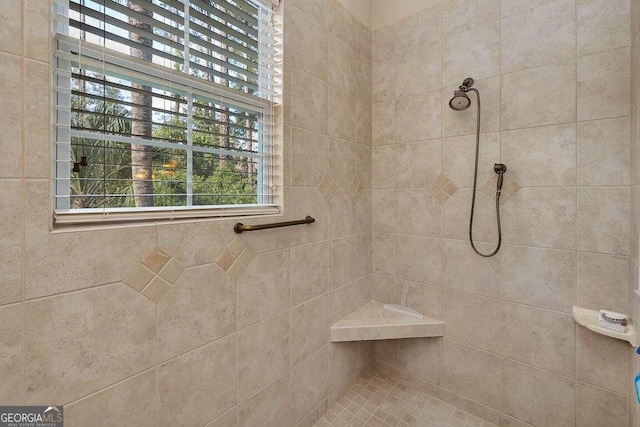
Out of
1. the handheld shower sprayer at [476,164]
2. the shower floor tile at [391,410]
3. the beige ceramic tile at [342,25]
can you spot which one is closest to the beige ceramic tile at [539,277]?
the handheld shower sprayer at [476,164]

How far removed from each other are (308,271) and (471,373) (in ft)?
3.72

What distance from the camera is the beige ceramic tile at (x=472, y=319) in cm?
160

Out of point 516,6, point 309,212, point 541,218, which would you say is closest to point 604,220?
point 541,218

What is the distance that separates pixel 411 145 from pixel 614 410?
1626 millimetres

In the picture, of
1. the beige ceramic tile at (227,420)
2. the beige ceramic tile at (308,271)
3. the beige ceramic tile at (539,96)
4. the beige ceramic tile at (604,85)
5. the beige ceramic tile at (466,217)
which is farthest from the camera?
the beige ceramic tile at (466,217)

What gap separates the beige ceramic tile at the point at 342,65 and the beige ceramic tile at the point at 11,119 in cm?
131

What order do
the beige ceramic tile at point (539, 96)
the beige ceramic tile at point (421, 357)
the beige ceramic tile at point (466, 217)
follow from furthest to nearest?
the beige ceramic tile at point (421, 357), the beige ceramic tile at point (466, 217), the beige ceramic tile at point (539, 96)

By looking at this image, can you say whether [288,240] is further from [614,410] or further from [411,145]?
[614,410]

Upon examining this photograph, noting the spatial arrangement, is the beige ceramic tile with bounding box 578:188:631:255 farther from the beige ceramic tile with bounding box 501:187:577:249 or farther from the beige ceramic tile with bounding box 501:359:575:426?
the beige ceramic tile with bounding box 501:359:575:426

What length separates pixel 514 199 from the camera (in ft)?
4.99

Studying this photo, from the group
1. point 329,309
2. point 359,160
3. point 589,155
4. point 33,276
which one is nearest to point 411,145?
point 359,160

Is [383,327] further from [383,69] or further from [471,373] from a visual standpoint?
[383,69]

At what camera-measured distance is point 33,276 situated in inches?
30.0

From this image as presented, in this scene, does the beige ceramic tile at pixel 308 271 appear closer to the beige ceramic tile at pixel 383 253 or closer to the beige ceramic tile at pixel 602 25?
the beige ceramic tile at pixel 383 253
